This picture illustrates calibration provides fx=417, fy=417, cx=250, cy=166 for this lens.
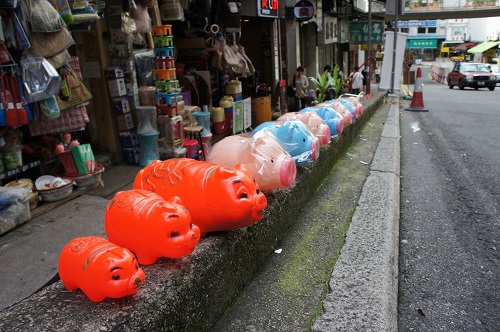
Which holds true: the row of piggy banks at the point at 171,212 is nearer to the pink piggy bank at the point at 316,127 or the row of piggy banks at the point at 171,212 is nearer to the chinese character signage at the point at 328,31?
the pink piggy bank at the point at 316,127

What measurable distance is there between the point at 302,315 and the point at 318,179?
2.22 m

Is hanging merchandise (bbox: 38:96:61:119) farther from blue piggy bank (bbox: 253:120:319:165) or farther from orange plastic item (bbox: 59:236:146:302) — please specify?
orange plastic item (bbox: 59:236:146:302)

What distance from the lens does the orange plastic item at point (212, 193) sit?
2.31m

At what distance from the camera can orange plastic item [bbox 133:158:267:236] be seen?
7.58 feet

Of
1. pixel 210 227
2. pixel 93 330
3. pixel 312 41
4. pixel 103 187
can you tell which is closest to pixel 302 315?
pixel 210 227

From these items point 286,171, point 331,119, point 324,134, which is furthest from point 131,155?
point 286,171

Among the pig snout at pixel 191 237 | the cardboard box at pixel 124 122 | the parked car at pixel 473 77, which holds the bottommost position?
the parked car at pixel 473 77

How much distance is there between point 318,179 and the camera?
4414 mm

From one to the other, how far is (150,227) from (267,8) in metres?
9.51

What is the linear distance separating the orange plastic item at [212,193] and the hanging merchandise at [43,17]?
267cm

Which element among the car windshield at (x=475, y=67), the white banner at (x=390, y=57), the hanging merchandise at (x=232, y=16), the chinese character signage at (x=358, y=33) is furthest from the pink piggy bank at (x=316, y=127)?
the car windshield at (x=475, y=67)

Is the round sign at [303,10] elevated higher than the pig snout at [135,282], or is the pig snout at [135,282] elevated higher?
the round sign at [303,10]

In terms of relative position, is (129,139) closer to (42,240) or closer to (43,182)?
(43,182)

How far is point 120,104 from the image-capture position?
→ 618 centimetres
